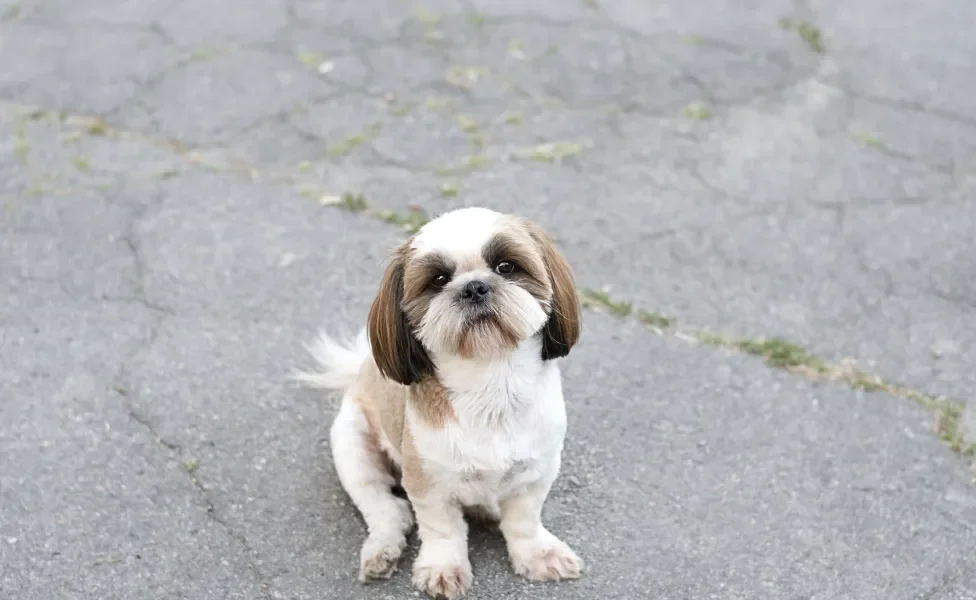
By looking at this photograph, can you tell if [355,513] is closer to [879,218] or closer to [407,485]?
[407,485]

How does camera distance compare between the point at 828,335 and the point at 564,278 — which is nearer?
the point at 564,278

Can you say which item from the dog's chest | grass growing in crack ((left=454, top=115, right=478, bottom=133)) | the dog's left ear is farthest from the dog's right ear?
grass growing in crack ((left=454, top=115, right=478, bottom=133))

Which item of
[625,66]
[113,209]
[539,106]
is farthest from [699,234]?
[113,209]

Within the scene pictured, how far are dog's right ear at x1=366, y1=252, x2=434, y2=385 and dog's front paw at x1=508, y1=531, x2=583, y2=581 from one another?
0.67m

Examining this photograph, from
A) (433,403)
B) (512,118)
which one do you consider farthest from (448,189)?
(433,403)

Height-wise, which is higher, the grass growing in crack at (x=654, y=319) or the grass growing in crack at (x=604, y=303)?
the grass growing in crack at (x=654, y=319)

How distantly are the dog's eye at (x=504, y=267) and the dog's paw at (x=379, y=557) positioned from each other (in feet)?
3.05

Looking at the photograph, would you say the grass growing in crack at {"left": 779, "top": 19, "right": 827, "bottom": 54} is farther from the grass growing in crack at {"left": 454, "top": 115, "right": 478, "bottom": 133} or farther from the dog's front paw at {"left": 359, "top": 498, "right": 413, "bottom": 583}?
the dog's front paw at {"left": 359, "top": 498, "right": 413, "bottom": 583}

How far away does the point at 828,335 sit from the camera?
13.7 ft

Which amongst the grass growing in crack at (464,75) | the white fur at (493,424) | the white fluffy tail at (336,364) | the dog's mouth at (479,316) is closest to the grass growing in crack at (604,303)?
the white fluffy tail at (336,364)

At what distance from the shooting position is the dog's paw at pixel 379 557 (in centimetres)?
299

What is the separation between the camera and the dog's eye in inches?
104

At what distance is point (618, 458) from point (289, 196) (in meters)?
2.25

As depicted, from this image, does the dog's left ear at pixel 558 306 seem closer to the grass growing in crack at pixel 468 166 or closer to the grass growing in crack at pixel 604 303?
the grass growing in crack at pixel 604 303
